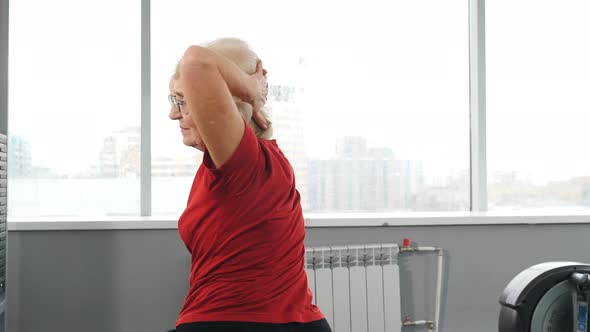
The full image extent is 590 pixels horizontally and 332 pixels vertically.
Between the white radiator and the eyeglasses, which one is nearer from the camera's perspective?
the eyeglasses

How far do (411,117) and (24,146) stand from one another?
1.87m

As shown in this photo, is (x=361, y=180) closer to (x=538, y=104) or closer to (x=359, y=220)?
(x=359, y=220)

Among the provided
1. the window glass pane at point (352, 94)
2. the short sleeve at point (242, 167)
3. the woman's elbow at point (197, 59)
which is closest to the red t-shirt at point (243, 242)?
the short sleeve at point (242, 167)

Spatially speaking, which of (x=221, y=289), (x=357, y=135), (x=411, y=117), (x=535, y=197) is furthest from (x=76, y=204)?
(x=535, y=197)

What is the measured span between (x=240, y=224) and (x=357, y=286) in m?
1.72

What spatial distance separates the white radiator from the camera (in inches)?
92.5

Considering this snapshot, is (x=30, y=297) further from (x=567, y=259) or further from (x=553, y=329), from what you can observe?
(x=567, y=259)

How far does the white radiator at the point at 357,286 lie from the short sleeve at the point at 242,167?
1.63 m

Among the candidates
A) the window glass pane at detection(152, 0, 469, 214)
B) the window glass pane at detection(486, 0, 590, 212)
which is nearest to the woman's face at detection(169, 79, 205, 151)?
the window glass pane at detection(152, 0, 469, 214)

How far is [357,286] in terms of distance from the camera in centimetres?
239

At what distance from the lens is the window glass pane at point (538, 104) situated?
286 centimetres

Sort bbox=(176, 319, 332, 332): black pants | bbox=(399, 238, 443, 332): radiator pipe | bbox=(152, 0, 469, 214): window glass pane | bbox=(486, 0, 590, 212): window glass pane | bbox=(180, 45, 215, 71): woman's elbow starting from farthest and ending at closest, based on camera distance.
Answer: bbox=(486, 0, 590, 212): window glass pane < bbox=(152, 0, 469, 214): window glass pane < bbox=(399, 238, 443, 332): radiator pipe < bbox=(176, 319, 332, 332): black pants < bbox=(180, 45, 215, 71): woman's elbow

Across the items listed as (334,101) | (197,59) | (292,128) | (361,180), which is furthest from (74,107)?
(197,59)

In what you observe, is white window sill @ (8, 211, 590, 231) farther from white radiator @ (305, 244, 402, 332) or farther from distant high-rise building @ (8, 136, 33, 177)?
distant high-rise building @ (8, 136, 33, 177)
